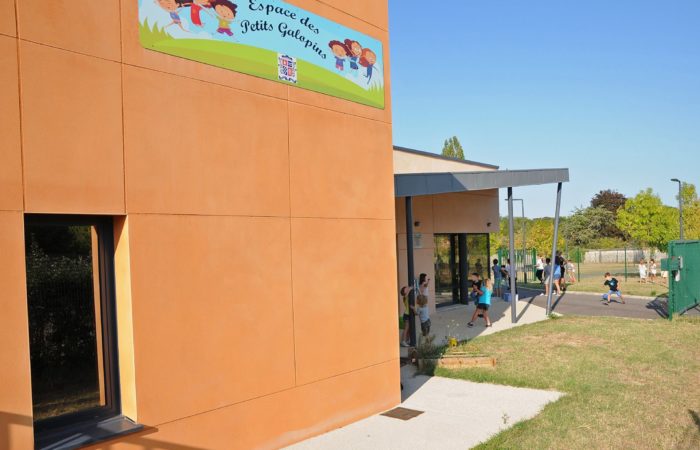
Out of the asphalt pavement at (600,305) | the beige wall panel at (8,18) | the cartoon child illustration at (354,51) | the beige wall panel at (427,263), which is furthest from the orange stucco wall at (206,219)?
the asphalt pavement at (600,305)

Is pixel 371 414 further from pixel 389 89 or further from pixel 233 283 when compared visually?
pixel 389 89

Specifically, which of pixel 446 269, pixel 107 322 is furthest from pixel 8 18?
pixel 446 269

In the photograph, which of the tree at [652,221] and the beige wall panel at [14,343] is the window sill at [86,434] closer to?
the beige wall panel at [14,343]

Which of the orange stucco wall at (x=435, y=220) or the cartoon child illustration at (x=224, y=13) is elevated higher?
the cartoon child illustration at (x=224, y=13)

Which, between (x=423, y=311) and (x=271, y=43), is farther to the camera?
(x=423, y=311)

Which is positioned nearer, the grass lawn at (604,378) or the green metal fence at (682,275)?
the grass lawn at (604,378)

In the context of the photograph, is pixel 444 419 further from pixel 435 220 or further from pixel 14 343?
pixel 435 220

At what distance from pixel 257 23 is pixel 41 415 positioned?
4.58 m

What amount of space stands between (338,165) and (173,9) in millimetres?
2836

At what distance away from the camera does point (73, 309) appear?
5.14 meters

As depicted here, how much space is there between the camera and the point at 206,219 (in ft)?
19.4

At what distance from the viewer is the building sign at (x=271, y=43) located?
5672 mm

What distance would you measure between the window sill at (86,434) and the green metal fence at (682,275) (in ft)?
49.8

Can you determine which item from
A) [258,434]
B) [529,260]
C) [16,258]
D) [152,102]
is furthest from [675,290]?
[529,260]
